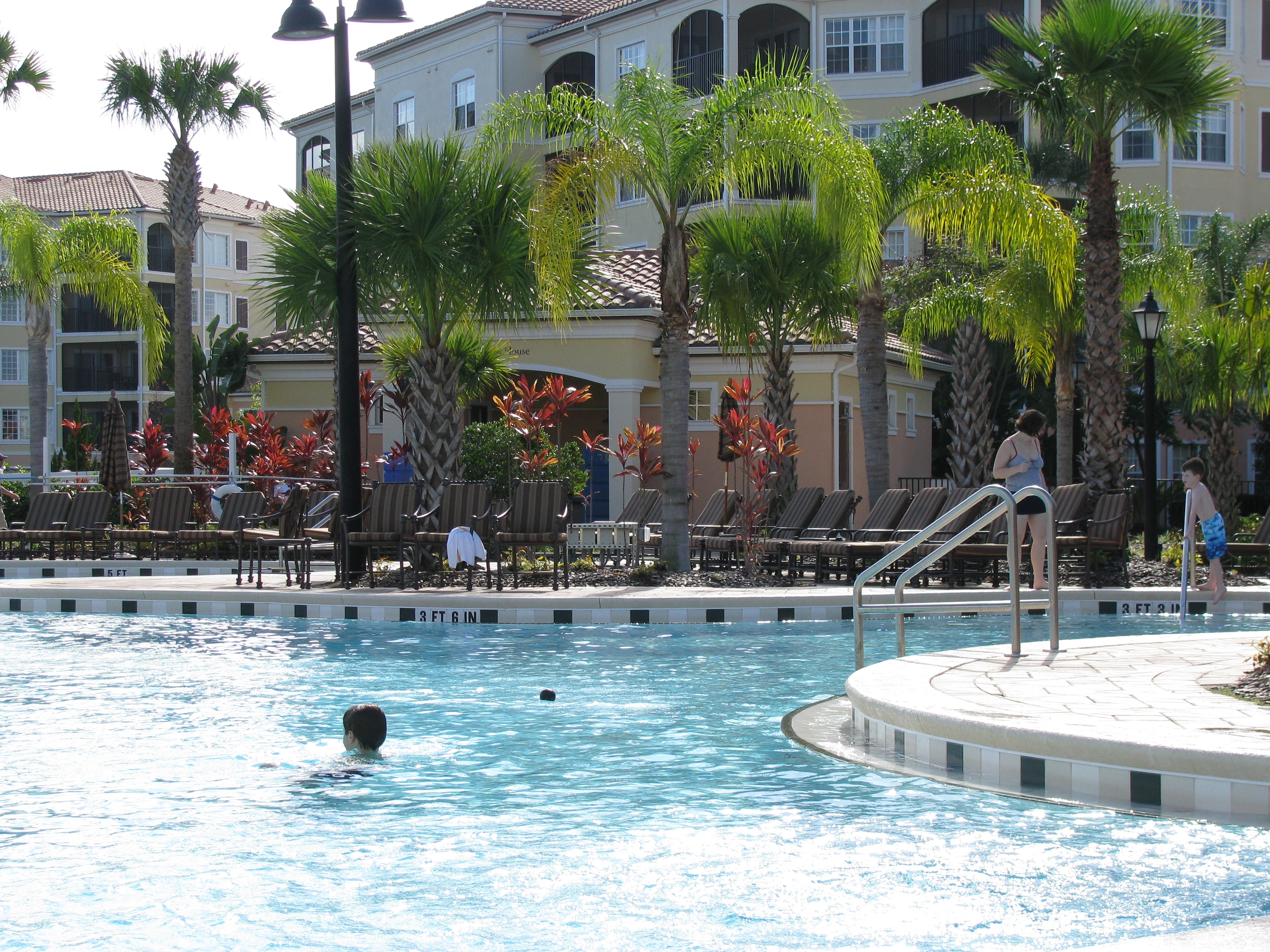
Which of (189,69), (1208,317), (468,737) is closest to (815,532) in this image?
(1208,317)

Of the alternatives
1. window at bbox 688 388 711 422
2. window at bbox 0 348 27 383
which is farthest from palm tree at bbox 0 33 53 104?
window at bbox 0 348 27 383

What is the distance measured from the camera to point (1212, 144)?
3606 cm

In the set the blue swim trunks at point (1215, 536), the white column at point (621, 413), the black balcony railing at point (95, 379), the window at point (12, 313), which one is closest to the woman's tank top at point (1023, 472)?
the blue swim trunks at point (1215, 536)

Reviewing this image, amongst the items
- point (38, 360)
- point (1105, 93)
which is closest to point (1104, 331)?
point (1105, 93)

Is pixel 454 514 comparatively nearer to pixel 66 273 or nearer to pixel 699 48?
pixel 66 273

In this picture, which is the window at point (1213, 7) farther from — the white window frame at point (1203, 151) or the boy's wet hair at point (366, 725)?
the boy's wet hair at point (366, 725)

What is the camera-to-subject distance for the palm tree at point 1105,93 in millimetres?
15102

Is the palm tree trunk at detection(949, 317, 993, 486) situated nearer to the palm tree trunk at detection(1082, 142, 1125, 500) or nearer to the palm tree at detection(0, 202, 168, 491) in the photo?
the palm tree trunk at detection(1082, 142, 1125, 500)

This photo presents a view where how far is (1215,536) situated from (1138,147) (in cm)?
2700

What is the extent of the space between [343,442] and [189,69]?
719 inches

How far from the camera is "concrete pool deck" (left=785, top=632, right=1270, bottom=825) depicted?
16.4ft

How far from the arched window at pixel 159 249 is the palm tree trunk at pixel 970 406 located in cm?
4569

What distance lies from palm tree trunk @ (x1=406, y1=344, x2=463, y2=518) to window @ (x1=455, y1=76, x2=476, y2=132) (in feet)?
94.0

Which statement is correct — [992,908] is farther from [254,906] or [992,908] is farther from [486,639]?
[486,639]
